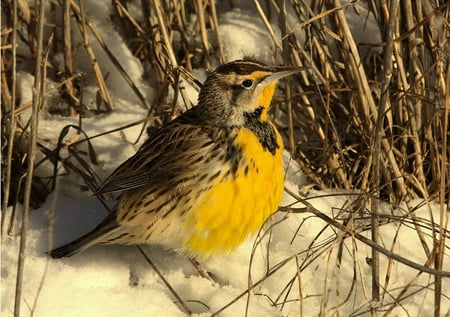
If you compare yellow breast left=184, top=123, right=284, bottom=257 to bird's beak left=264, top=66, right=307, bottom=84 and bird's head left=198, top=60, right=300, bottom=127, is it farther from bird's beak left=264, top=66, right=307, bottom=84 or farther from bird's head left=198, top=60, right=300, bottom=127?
bird's beak left=264, top=66, right=307, bottom=84

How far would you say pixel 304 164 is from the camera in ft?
14.7

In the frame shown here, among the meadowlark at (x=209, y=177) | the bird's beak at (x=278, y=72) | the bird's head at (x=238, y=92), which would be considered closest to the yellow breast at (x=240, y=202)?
the meadowlark at (x=209, y=177)

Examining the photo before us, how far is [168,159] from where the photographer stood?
12.5 feet

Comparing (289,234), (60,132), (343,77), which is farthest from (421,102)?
(60,132)

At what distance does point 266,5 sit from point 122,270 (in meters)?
1.66

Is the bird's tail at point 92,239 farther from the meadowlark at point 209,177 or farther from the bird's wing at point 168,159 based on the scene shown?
the bird's wing at point 168,159

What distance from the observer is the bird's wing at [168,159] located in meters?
3.74

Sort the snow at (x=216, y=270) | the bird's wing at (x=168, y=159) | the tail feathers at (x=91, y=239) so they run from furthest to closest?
1. the tail feathers at (x=91, y=239)
2. the bird's wing at (x=168, y=159)
3. the snow at (x=216, y=270)

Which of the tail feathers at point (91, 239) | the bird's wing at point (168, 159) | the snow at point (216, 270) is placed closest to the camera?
the snow at point (216, 270)

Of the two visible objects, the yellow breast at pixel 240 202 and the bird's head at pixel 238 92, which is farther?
the bird's head at pixel 238 92

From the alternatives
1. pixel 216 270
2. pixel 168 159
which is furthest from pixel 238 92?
pixel 216 270

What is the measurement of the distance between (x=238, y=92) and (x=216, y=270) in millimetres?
797

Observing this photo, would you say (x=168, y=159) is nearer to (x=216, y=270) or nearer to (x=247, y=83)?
(x=247, y=83)

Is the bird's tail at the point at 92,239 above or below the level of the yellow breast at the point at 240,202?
below
